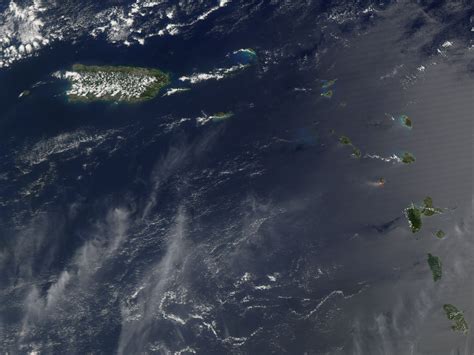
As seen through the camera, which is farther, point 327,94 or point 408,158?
point 327,94

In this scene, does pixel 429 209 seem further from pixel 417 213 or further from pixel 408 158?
pixel 408 158

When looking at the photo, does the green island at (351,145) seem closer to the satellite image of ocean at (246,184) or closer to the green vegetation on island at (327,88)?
the satellite image of ocean at (246,184)

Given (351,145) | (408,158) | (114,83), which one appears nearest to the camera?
(408,158)

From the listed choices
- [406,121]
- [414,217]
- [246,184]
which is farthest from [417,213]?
[246,184]

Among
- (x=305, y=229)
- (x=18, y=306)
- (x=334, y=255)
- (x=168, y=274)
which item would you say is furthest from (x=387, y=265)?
(x=18, y=306)

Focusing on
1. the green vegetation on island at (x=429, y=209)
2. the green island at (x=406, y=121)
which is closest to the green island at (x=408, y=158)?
the green island at (x=406, y=121)

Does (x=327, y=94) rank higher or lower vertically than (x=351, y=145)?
higher

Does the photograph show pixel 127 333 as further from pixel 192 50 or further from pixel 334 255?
pixel 192 50
